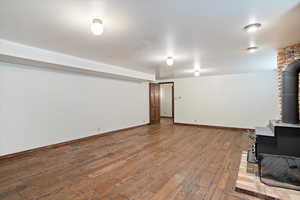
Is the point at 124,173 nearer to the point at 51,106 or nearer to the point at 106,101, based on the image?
the point at 51,106

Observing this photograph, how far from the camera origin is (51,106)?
151 inches

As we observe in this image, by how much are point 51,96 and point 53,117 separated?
58 centimetres

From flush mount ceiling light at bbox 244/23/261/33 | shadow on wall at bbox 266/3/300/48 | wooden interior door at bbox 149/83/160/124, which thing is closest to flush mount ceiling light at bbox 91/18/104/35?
flush mount ceiling light at bbox 244/23/261/33

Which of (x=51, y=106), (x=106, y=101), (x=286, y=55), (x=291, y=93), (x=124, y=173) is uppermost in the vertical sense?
(x=286, y=55)

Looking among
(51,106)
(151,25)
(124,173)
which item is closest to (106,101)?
(51,106)

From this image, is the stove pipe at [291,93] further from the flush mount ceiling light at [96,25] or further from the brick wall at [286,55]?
the flush mount ceiling light at [96,25]

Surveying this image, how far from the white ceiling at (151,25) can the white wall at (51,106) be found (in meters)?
1.08

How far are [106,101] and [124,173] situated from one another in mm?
3276

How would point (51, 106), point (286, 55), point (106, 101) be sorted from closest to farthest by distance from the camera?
1. point (286, 55)
2. point (51, 106)
3. point (106, 101)

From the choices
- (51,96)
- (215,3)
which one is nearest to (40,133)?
(51,96)

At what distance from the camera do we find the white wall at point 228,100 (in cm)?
543

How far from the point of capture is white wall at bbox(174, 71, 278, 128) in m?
5.43

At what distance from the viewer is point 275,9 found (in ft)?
5.72

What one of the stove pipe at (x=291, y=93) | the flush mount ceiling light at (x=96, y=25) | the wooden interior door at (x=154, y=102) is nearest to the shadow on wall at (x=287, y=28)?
the stove pipe at (x=291, y=93)
